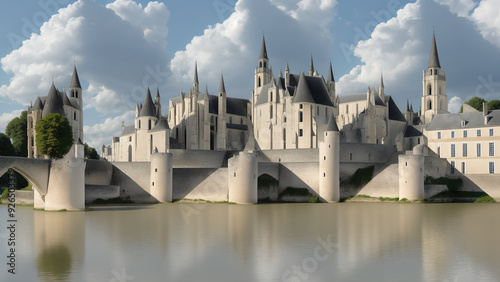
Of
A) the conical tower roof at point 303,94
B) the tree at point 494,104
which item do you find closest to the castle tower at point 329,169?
the conical tower roof at point 303,94

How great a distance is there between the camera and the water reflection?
42.6 ft

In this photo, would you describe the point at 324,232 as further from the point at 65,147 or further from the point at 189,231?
the point at 65,147

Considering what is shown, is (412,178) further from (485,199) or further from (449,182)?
(485,199)

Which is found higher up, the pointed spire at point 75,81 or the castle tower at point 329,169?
the pointed spire at point 75,81

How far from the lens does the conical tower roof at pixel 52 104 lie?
153 ft

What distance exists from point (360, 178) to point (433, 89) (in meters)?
35.9

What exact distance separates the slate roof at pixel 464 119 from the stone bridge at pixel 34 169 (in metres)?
32.3

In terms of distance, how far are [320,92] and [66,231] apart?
3315cm

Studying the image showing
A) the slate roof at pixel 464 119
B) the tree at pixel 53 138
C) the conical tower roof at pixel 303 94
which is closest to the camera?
the tree at pixel 53 138

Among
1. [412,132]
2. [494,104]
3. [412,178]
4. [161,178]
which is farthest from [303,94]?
[494,104]

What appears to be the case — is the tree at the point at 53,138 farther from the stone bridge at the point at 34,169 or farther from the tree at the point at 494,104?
the tree at the point at 494,104

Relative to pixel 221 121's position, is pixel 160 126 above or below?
below

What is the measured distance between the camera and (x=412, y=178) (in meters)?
35.6

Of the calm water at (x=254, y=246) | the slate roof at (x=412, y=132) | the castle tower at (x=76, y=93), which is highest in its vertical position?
the castle tower at (x=76, y=93)
